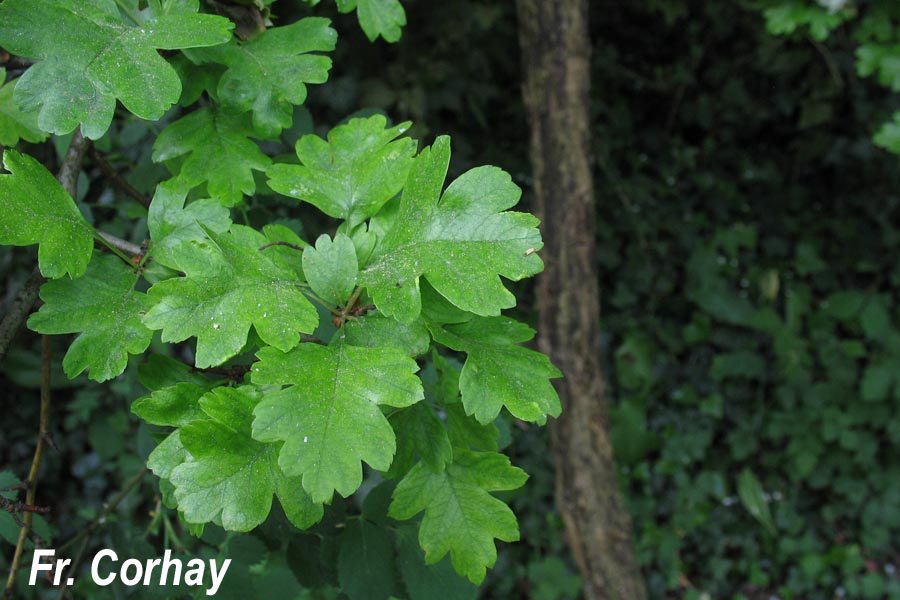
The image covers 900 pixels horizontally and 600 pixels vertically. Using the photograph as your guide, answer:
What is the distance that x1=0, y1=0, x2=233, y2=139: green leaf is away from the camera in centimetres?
73

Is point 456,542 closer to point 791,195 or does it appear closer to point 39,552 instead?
point 39,552

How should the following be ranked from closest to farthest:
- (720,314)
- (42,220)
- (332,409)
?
(332,409), (42,220), (720,314)

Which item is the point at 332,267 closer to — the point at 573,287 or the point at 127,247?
the point at 127,247

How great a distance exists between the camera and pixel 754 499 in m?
3.65

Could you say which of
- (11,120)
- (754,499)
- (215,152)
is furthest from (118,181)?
(754,499)

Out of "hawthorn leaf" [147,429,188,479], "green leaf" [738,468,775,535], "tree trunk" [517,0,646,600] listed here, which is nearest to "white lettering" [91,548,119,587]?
"hawthorn leaf" [147,429,188,479]

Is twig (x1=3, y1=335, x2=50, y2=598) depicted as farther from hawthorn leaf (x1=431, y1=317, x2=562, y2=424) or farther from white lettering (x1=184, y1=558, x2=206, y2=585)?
hawthorn leaf (x1=431, y1=317, x2=562, y2=424)

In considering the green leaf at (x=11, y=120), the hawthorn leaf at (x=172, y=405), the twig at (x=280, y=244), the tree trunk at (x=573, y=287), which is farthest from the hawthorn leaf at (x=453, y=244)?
the tree trunk at (x=573, y=287)

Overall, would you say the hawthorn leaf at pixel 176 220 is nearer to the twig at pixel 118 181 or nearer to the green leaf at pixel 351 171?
the green leaf at pixel 351 171

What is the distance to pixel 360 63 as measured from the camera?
113 inches

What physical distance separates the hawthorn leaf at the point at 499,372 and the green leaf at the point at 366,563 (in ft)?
1.09

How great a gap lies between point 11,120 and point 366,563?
2.28 feet

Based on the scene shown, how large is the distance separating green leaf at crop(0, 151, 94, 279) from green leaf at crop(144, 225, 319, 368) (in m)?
0.12

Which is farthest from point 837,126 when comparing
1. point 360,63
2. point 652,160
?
point 360,63
